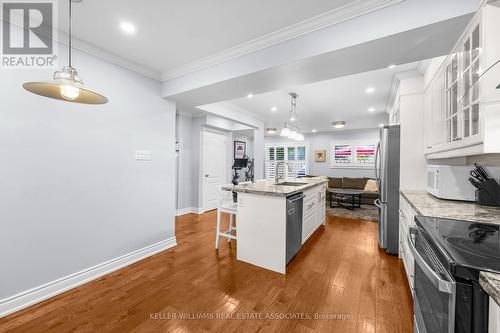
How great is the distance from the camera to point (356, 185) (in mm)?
6391

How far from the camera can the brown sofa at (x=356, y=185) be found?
5.78 meters

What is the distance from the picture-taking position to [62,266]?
2.03 metres

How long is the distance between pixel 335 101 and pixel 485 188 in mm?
2897

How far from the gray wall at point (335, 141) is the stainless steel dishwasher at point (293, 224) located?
17.0ft

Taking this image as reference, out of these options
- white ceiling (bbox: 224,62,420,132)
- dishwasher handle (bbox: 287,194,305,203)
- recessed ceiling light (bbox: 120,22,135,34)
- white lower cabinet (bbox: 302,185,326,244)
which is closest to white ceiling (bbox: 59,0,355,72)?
recessed ceiling light (bbox: 120,22,135,34)

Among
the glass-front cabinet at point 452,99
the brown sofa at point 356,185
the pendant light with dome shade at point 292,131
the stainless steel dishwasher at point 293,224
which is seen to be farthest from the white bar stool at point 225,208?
the brown sofa at point 356,185

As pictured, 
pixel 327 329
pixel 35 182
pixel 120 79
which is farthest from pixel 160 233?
pixel 327 329

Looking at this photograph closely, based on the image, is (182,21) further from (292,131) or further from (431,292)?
(292,131)

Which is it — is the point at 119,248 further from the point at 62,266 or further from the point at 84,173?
the point at 84,173

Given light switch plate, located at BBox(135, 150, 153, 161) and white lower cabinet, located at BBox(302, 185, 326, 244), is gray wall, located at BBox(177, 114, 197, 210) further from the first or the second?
white lower cabinet, located at BBox(302, 185, 326, 244)

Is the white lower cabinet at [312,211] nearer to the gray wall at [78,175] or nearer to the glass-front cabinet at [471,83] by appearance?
the glass-front cabinet at [471,83]

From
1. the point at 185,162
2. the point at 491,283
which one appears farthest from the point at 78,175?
the point at 491,283

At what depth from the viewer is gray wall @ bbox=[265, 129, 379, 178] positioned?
271 inches

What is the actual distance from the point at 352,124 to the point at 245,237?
17.7 ft
